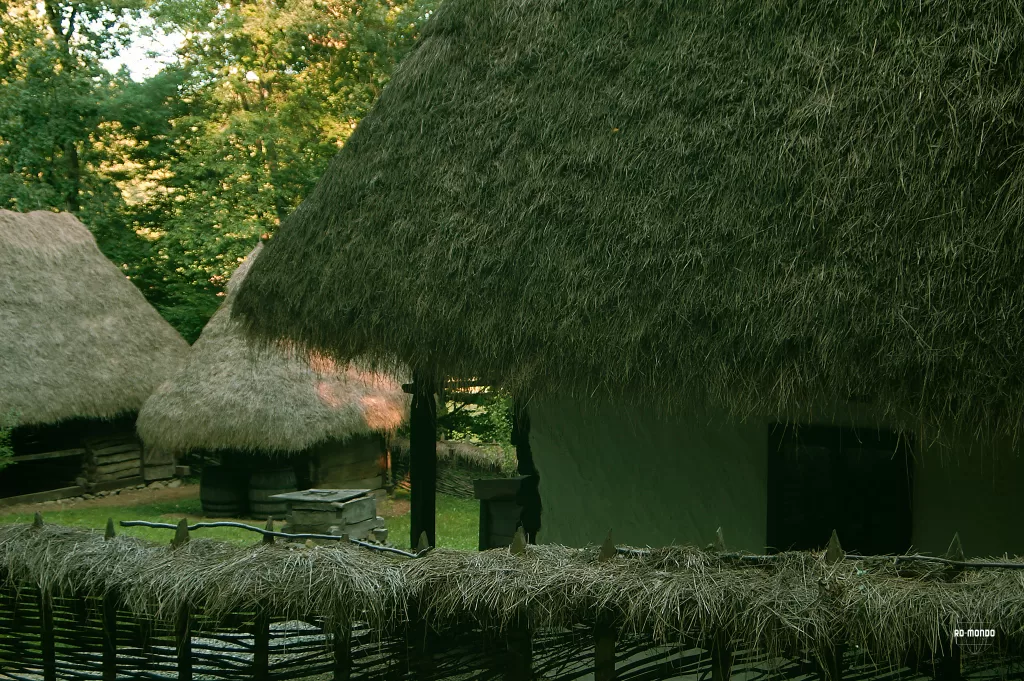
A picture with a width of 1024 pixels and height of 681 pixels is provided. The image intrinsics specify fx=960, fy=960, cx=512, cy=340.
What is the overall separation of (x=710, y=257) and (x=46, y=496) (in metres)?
12.1

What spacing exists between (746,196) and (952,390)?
4.43ft

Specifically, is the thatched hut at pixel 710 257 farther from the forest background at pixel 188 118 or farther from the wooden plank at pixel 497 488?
the forest background at pixel 188 118

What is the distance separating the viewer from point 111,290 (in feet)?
50.1

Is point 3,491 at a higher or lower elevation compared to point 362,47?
lower

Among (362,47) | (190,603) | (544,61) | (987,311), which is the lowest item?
(190,603)

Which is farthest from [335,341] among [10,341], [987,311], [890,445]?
[10,341]

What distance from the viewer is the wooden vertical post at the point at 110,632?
390cm

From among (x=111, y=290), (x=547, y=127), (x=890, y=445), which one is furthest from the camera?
(x=111, y=290)

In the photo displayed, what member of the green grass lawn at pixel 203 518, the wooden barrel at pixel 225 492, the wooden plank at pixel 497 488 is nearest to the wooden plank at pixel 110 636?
the wooden plank at pixel 497 488

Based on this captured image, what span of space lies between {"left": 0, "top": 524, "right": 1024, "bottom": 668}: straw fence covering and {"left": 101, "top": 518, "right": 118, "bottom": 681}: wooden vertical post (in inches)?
2.5

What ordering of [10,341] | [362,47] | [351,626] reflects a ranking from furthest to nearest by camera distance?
[362,47] < [10,341] < [351,626]

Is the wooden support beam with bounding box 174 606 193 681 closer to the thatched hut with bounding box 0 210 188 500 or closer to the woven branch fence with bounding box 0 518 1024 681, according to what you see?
the woven branch fence with bounding box 0 518 1024 681

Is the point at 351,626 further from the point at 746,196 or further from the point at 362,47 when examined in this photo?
the point at 362,47

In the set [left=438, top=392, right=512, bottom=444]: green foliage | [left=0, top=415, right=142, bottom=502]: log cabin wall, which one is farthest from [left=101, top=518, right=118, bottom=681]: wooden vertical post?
[left=438, top=392, right=512, bottom=444]: green foliage
